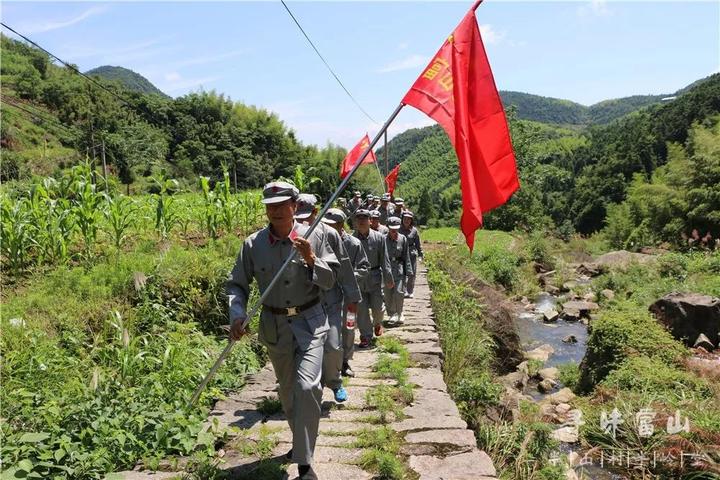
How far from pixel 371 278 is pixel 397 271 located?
1.63 m

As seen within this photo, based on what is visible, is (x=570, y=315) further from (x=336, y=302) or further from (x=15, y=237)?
(x=15, y=237)

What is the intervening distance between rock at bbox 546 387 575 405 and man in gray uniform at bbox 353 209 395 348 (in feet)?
13.9

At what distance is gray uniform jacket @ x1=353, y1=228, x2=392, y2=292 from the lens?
25.0 feet

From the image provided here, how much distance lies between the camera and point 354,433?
4578 mm

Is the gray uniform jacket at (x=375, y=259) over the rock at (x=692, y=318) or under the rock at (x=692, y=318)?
over

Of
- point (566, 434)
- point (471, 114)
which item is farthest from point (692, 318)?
point (471, 114)

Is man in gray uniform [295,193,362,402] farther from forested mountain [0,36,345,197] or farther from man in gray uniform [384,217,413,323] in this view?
forested mountain [0,36,345,197]

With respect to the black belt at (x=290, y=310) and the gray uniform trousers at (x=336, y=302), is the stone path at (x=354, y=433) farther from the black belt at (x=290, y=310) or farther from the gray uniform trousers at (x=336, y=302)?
the black belt at (x=290, y=310)

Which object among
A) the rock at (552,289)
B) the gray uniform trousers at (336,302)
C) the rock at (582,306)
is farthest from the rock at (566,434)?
the rock at (552,289)

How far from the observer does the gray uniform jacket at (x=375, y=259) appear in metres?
7.62

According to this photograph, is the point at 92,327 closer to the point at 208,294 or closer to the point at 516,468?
the point at 208,294

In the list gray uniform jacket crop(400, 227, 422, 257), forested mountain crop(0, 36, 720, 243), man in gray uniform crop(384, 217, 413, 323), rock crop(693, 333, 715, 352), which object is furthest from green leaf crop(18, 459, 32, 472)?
forested mountain crop(0, 36, 720, 243)

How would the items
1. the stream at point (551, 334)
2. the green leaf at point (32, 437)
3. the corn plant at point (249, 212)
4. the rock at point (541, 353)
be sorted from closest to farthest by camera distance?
the green leaf at point (32, 437) → the stream at point (551, 334) → the corn plant at point (249, 212) → the rock at point (541, 353)

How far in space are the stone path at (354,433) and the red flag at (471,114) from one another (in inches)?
70.2
